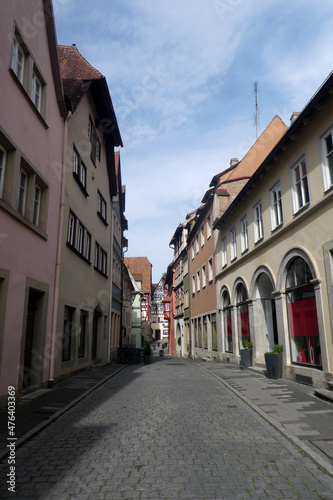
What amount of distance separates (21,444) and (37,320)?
5.36 meters

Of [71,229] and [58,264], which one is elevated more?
[71,229]

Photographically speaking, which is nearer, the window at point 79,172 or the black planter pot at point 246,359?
the window at point 79,172

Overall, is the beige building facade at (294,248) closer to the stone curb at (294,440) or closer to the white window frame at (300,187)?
the white window frame at (300,187)

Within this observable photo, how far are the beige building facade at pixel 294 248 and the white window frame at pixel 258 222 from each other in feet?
0.13

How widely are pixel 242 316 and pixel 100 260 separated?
7700mm

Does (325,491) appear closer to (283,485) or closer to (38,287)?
(283,485)

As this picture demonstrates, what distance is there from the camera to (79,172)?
15.5 metres

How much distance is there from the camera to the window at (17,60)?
927 cm

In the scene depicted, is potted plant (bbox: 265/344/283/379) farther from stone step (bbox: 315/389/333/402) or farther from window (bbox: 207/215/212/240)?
window (bbox: 207/215/212/240)

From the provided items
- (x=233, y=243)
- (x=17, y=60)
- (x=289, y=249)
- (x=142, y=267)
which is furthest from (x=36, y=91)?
(x=142, y=267)

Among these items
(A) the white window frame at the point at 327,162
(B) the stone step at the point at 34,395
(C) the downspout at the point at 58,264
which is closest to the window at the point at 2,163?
(C) the downspout at the point at 58,264

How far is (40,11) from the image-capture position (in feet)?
35.3

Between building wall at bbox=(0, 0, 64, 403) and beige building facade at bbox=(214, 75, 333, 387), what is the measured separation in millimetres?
7129

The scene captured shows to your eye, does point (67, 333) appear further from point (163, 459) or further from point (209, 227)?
point (209, 227)
